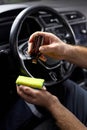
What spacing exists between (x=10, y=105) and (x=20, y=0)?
106 centimetres

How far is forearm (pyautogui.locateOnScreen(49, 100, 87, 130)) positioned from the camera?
114 cm

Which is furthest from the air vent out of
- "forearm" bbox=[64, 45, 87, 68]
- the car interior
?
"forearm" bbox=[64, 45, 87, 68]

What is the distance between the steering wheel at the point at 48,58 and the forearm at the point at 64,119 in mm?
246

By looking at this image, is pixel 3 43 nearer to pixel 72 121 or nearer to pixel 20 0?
pixel 72 121

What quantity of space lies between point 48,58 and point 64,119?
406 mm

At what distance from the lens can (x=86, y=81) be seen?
87.1 inches

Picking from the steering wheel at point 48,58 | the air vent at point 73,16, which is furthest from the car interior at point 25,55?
the air vent at point 73,16

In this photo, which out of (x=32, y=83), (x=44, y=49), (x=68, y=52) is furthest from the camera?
(x=68, y=52)

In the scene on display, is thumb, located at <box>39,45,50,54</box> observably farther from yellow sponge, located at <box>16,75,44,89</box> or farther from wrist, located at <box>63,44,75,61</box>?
yellow sponge, located at <box>16,75,44,89</box>

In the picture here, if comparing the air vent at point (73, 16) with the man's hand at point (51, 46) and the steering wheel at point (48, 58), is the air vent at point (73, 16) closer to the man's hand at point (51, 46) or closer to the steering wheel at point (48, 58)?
the steering wheel at point (48, 58)

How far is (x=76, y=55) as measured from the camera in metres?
1.51

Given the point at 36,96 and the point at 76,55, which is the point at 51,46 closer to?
the point at 76,55

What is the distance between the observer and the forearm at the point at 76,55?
58.8 inches

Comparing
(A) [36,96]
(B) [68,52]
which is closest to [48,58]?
(B) [68,52]
